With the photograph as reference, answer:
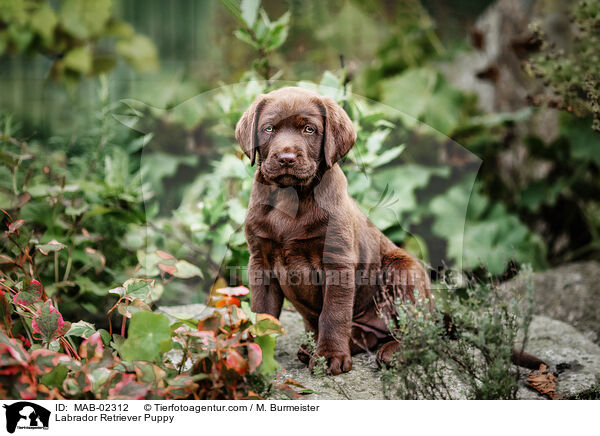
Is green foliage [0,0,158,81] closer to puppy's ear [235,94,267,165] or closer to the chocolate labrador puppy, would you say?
puppy's ear [235,94,267,165]

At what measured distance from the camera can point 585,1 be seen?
97.6 inches

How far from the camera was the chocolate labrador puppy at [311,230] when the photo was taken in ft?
5.86

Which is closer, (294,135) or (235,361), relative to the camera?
(235,361)

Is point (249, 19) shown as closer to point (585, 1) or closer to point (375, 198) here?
point (375, 198)

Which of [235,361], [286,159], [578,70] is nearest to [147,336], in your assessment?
[235,361]

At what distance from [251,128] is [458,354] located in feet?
3.35

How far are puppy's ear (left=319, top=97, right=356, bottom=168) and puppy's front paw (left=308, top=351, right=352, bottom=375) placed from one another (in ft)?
2.10

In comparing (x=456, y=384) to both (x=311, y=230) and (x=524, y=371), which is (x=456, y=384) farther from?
(x=311, y=230)

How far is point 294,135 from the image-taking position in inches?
69.7

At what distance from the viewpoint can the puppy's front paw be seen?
190cm

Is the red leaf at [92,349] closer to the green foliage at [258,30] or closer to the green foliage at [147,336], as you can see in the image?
the green foliage at [147,336]
